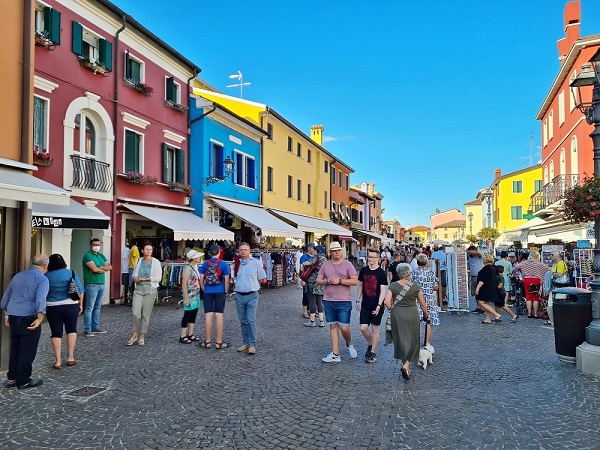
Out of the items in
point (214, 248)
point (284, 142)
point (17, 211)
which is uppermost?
point (284, 142)

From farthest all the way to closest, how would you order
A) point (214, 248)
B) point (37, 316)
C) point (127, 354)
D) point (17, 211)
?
point (214, 248), point (127, 354), point (17, 211), point (37, 316)

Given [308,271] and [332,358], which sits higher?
[308,271]

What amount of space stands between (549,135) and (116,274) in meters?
27.6

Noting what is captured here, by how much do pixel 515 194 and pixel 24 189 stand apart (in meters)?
50.5

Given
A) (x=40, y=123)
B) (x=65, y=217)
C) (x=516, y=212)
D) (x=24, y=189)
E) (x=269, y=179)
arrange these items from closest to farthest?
1. (x=24, y=189)
2. (x=65, y=217)
3. (x=40, y=123)
4. (x=269, y=179)
5. (x=516, y=212)

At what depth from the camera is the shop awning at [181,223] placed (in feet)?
43.9

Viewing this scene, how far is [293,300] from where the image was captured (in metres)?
14.3

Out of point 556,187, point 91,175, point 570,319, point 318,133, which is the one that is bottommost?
point 570,319

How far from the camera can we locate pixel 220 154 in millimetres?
19078

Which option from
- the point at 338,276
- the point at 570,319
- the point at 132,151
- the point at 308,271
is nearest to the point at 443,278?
the point at 308,271

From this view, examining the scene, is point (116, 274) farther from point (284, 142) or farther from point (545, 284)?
point (284, 142)

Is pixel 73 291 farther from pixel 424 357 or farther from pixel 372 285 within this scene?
pixel 424 357

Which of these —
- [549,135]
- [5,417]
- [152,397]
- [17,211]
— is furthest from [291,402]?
[549,135]

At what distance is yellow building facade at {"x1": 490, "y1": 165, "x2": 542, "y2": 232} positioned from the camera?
47.3 meters
